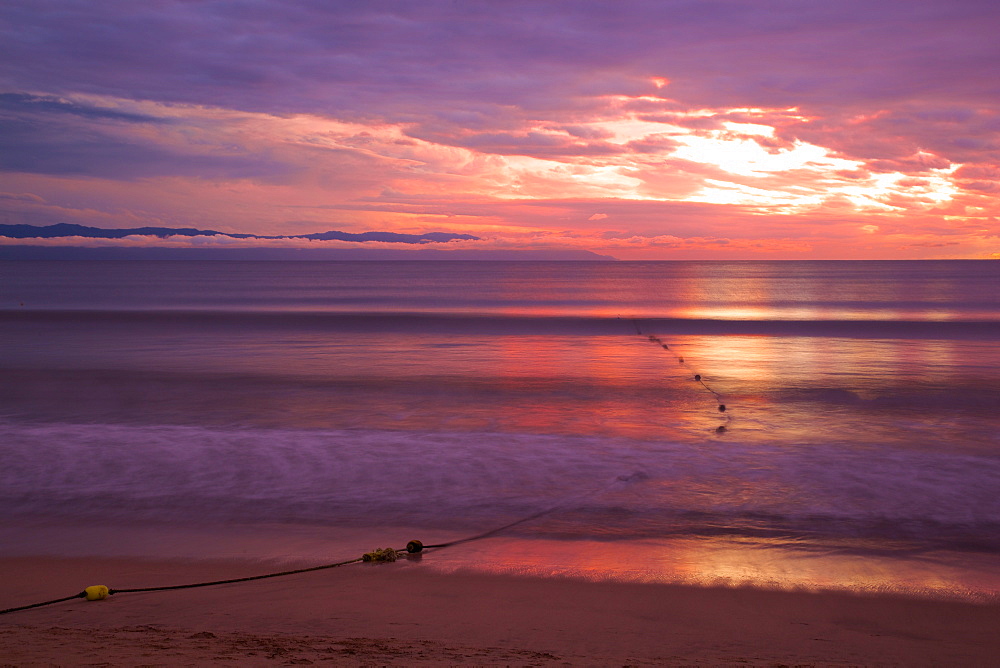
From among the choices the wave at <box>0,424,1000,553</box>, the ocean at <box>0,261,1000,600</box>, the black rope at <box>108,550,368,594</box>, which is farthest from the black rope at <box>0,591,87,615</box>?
the wave at <box>0,424,1000,553</box>

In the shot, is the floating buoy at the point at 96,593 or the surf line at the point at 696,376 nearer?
the floating buoy at the point at 96,593

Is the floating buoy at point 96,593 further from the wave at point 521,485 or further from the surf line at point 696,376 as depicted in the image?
the surf line at point 696,376

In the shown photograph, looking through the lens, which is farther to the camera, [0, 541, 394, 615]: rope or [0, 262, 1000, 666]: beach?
[0, 541, 394, 615]: rope

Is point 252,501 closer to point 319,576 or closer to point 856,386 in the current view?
point 319,576

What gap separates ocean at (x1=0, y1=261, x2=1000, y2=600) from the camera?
21.4ft

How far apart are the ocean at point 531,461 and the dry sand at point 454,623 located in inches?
16.3

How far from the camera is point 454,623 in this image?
16.2 feet

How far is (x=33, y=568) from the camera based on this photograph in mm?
6055

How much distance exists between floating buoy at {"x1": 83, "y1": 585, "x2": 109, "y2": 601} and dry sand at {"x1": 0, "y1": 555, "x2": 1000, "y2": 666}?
0.18ft

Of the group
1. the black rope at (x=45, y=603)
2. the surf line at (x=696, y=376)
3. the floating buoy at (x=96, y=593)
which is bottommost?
the black rope at (x=45, y=603)

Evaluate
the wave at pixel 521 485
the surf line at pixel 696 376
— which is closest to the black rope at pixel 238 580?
the wave at pixel 521 485

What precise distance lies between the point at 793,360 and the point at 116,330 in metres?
26.5

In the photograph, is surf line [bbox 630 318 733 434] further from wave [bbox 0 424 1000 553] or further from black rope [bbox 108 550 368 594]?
black rope [bbox 108 550 368 594]

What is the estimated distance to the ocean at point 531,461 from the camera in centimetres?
654
